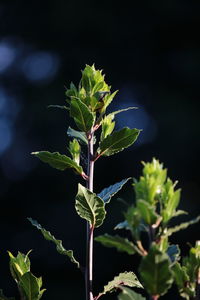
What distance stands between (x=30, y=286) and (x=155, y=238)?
194mm

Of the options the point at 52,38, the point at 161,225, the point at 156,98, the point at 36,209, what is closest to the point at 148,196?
the point at 161,225

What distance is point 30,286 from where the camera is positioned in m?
0.69

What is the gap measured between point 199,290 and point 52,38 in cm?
943

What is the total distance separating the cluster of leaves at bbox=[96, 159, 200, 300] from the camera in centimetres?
53

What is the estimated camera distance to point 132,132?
0.80 m

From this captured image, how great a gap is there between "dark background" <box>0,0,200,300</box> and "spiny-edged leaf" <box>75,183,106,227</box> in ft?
20.3

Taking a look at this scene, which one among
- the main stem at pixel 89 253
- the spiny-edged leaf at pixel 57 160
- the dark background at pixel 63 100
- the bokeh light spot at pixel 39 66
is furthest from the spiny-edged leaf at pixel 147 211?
the bokeh light spot at pixel 39 66

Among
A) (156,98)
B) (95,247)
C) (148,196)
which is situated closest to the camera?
(148,196)

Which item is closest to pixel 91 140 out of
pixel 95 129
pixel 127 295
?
pixel 95 129

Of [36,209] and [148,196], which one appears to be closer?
→ [148,196]

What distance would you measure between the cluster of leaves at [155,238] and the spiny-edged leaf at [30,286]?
15 centimetres

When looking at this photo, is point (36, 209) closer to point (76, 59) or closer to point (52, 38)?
point (76, 59)

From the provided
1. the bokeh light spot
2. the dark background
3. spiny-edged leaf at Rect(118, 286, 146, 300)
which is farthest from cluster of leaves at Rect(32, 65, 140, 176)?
the bokeh light spot

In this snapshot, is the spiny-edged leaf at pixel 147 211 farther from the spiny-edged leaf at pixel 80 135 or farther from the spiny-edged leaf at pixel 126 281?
the spiny-edged leaf at pixel 80 135
